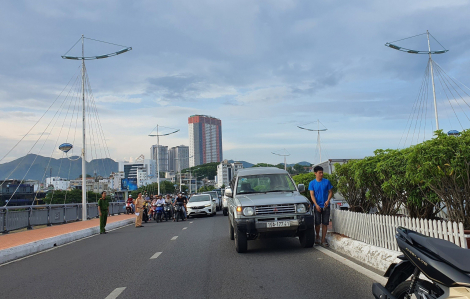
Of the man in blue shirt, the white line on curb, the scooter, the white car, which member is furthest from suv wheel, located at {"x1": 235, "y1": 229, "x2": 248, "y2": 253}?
the white car

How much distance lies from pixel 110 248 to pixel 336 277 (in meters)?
7.89

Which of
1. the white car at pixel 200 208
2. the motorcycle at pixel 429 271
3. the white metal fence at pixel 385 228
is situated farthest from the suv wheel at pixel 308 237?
the white car at pixel 200 208

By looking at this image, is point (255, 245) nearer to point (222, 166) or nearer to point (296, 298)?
point (296, 298)

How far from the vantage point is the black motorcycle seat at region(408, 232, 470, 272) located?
11.1 feet

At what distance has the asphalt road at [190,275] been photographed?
243 inches

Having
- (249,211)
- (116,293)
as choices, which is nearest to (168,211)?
(249,211)

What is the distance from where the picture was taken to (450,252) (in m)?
3.49

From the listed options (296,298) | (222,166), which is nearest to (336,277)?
(296,298)

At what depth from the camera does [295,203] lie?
9.66 m

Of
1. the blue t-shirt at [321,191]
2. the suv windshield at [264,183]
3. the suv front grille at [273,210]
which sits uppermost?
the suv windshield at [264,183]

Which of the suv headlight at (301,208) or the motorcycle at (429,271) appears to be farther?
the suv headlight at (301,208)

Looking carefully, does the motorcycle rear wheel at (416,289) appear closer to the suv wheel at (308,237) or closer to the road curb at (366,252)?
the road curb at (366,252)

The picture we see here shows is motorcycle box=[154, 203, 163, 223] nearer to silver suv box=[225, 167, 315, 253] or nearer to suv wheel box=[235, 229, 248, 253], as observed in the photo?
silver suv box=[225, 167, 315, 253]

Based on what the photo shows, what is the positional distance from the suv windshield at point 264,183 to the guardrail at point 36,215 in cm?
1171
